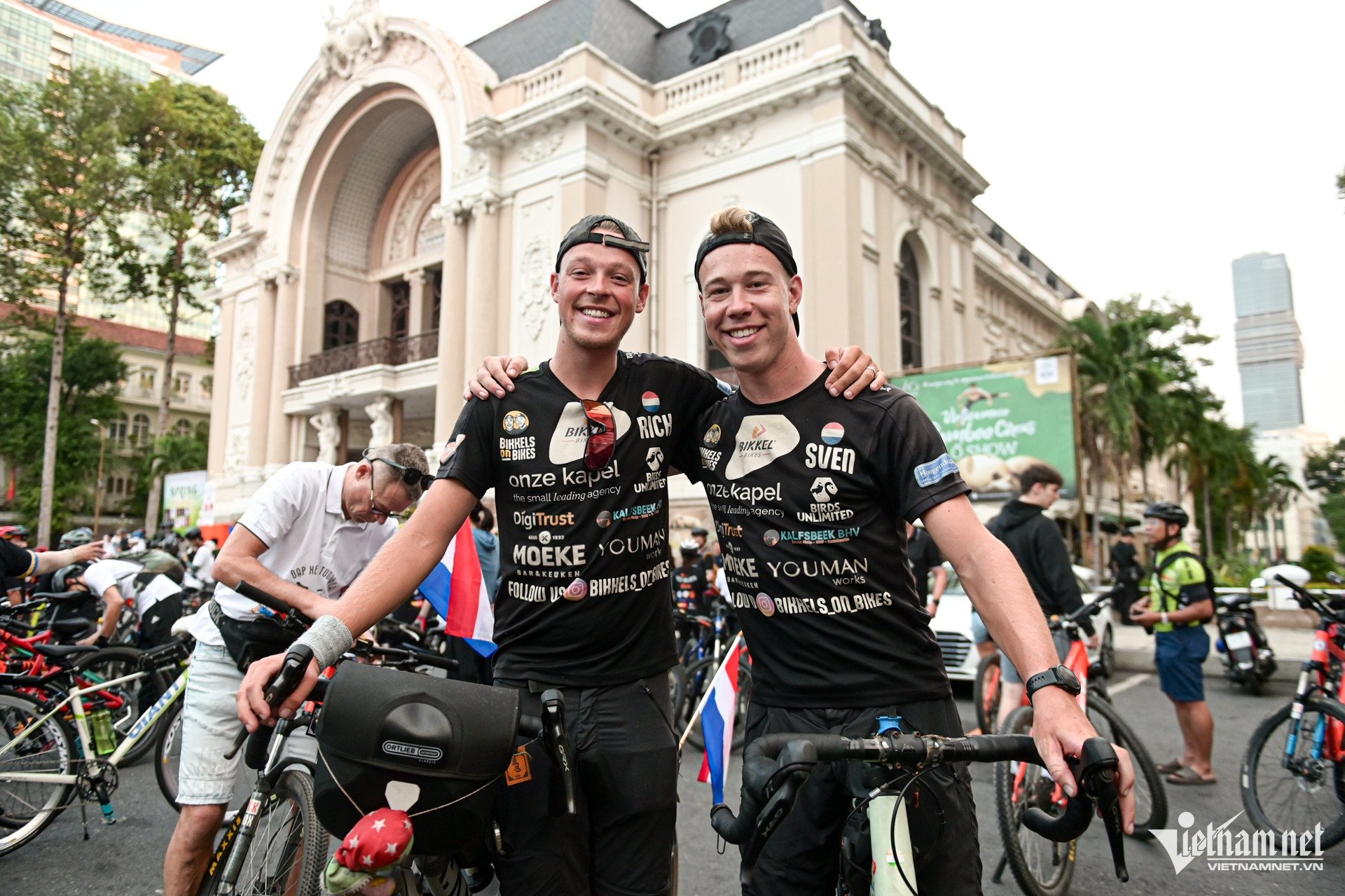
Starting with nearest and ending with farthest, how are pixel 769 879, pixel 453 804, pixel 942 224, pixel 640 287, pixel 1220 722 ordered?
1. pixel 453 804
2. pixel 769 879
3. pixel 640 287
4. pixel 1220 722
5. pixel 942 224

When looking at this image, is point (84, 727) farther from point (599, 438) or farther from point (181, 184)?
point (181, 184)

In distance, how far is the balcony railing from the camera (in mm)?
24125

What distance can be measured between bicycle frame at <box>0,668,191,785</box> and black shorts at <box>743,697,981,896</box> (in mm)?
3448

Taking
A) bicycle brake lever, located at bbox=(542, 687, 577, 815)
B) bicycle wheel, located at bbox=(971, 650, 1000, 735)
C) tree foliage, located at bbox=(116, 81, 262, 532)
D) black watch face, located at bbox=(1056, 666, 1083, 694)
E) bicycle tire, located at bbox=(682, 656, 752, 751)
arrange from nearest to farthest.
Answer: black watch face, located at bbox=(1056, 666, 1083, 694) < bicycle brake lever, located at bbox=(542, 687, 577, 815) < bicycle wheel, located at bbox=(971, 650, 1000, 735) < bicycle tire, located at bbox=(682, 656, 752, 751) < tree foliage, located at bbox=(116, 81, 262, 532)

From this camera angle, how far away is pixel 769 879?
2.02m

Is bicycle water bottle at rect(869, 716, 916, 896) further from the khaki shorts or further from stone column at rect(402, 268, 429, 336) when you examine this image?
stone column at rect(402, 268, 429, 336)

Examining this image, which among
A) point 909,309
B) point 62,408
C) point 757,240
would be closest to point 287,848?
point 757,240

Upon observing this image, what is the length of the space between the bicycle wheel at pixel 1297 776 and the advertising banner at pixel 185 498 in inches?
1057

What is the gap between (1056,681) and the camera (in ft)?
5.15

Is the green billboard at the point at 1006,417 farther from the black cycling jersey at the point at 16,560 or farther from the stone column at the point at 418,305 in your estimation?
the stone column at the point at 418,305

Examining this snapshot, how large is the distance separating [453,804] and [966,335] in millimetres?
24838

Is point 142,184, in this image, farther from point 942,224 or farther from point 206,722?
point 206,722

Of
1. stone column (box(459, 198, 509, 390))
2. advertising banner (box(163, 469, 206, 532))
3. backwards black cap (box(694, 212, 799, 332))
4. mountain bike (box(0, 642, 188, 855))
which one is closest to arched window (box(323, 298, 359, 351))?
advertising banner (box(163, 469, 206, 532))

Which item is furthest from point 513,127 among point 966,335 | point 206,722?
point 206,722
